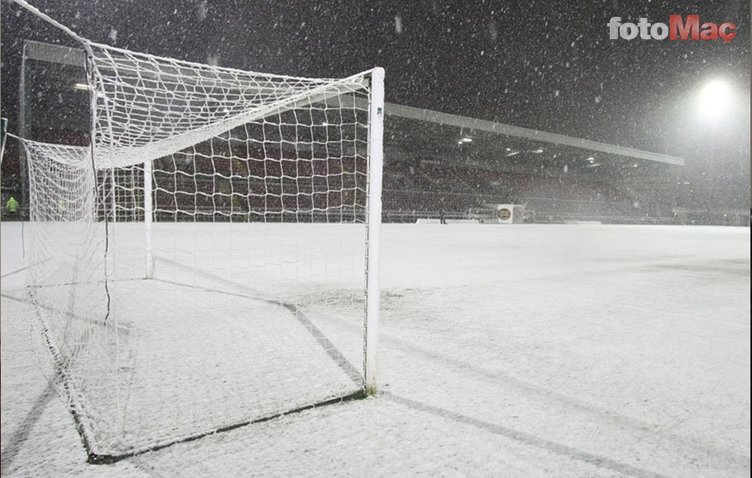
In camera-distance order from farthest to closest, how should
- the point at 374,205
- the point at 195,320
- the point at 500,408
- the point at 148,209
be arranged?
the point at 148,209 < the point at 195,320 < the point at 374,205 < the point at 500,408

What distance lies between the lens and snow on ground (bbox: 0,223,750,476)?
5.57 feet

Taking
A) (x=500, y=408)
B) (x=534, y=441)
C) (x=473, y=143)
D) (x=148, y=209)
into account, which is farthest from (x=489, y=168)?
(x=534, y=441)

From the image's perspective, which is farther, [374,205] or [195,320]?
[195,320]

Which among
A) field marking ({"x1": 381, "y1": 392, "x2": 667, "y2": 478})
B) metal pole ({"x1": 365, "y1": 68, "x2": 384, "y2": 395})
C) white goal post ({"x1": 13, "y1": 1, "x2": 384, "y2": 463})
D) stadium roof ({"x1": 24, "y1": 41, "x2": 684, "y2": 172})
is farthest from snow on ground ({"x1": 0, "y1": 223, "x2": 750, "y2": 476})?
stadium roof ({"x1": 24, "y1": 41, "x2": 684, "y2": 172})

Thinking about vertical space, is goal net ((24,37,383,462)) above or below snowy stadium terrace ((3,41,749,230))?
below

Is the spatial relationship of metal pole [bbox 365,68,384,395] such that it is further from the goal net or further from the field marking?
the field marking

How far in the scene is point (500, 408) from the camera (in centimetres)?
215

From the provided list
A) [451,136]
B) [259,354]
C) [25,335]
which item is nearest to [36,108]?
[451,136]

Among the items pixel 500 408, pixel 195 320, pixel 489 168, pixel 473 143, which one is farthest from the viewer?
pixel 489 168

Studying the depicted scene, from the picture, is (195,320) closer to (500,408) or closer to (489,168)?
(500,408)

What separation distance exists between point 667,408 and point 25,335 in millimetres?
4005

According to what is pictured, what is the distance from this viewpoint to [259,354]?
113 inches

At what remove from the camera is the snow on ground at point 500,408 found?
1.70m

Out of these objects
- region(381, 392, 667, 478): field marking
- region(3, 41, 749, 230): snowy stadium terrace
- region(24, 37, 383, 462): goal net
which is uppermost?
region(3, 41, 749, 230): snowy stadium terrace
